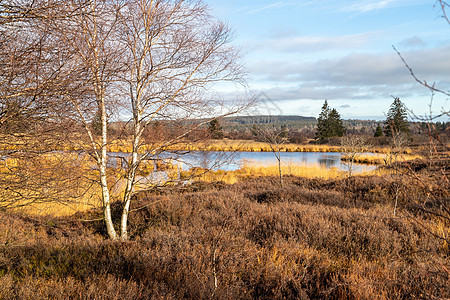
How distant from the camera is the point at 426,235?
523cm

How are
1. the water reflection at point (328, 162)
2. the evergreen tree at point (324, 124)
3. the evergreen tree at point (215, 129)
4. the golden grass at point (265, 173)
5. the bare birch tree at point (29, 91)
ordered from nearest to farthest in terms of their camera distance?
the bare birch tree at point (29, 91) < the evergreen tree at point (215, 129) < the golden grass at point (265, 173) < the water reflection at point (328, 162) < the evergreen tree at point (324, 124)

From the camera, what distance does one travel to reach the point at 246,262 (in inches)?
161

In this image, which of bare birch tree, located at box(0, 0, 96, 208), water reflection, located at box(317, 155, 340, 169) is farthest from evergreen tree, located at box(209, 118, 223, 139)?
water reflection, located at box(317, 155, 340, 169)

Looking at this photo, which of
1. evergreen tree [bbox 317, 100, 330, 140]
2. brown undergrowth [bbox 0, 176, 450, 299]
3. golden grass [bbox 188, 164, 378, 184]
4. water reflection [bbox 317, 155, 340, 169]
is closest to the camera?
brown undergrowth [bbox 0, 176, 450, 299]

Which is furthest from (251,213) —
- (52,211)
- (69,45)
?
(52,211)

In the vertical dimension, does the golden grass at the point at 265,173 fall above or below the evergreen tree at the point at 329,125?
below

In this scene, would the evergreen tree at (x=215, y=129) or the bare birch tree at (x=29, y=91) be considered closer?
the bare birch tree at (x=29, y=91)

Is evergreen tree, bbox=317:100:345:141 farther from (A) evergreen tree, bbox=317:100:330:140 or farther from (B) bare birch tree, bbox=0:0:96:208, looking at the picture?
(B) bare birch tree, bbox=0:0:96:208

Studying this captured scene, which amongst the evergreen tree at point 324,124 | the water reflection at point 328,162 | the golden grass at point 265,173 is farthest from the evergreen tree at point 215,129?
the evergreen tree at point 324,124

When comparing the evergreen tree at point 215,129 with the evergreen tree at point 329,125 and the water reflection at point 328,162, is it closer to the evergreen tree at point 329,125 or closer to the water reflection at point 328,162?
the water reflection at point 328,162

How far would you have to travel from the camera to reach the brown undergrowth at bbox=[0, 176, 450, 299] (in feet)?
10.8

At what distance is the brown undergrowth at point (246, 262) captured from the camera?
3281 mm

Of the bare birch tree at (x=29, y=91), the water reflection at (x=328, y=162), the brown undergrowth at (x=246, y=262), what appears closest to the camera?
the bare birch tree at (x=29, y=91)

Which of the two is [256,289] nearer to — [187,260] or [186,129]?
[187,260]
